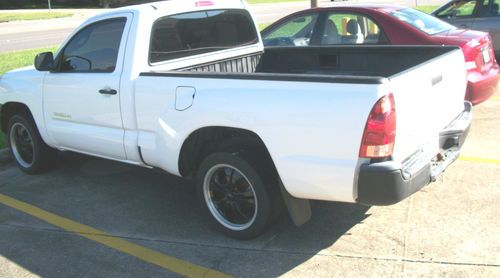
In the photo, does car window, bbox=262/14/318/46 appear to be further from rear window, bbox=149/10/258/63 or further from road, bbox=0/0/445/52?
road, bbox=0/0/445/52

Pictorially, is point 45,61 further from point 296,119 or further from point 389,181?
point 389,181

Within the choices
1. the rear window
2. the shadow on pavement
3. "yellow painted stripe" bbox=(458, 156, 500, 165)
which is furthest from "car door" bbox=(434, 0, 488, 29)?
the shadow on pavement

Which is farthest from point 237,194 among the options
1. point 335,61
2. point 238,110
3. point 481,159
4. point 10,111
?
point 10,111

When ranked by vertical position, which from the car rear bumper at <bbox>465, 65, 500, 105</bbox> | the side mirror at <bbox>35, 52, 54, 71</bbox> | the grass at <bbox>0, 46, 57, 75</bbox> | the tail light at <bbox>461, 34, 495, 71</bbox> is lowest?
the grass at <bbox>0, 46, 57, 75</bbox>

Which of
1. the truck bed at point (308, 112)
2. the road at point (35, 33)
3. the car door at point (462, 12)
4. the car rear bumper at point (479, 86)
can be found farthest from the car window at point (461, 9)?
the truck bed at point (308, 112)

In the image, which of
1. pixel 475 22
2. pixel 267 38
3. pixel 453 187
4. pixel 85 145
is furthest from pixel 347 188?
pixel 475 22

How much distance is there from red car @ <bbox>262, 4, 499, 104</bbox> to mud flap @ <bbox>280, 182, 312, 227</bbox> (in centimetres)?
346

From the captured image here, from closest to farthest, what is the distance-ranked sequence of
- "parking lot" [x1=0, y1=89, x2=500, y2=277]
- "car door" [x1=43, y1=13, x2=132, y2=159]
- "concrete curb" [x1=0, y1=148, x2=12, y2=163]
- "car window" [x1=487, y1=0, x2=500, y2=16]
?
1. "parking lot" [x1=0, y1=89, x2=500, y2=277]
2. "car door" [x1=43, y1=13, x2=132, y2=159]
3. "concrete curb" [x1=0, y1=148, x2=12, y2=163]
4. "car window" [x1=487, y1=0, x2=500, y2=16]

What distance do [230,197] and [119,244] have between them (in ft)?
3.19

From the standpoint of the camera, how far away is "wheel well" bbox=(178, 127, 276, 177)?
4117mm

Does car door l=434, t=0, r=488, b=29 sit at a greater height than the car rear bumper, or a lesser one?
greater

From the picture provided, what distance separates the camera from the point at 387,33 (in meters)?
7.45

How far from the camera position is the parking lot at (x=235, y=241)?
390 centimetres

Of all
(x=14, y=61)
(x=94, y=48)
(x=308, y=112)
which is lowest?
(x=14, y=61)
